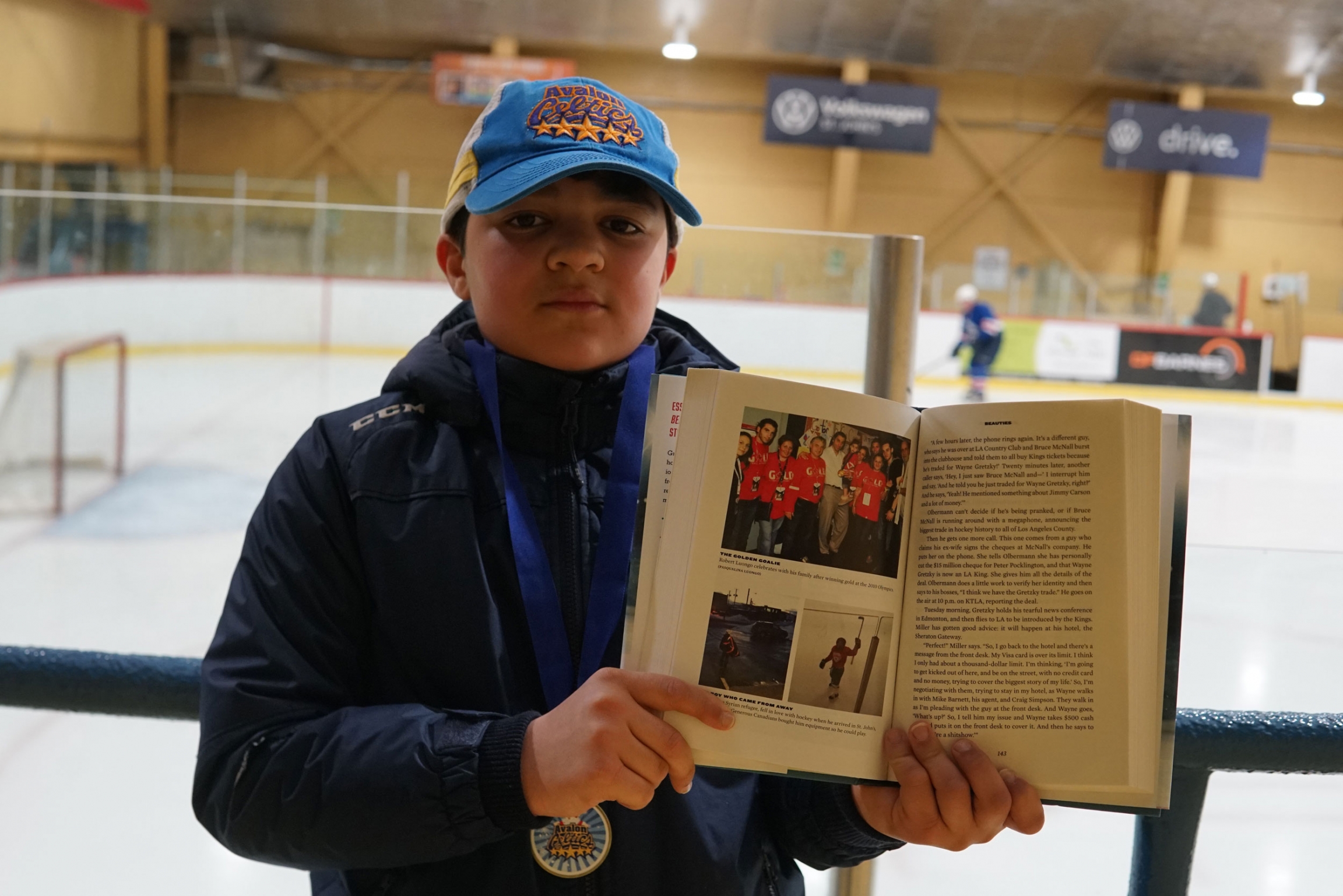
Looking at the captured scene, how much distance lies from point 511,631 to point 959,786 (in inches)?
13.5

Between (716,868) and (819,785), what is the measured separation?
0.35ft

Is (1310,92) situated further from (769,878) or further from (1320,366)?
(769,878)

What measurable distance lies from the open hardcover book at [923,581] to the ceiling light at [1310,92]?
1499 centimetres

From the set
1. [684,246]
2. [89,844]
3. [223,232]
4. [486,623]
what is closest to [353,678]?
[486,623]

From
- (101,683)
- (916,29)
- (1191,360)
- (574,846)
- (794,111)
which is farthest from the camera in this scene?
(794,111)

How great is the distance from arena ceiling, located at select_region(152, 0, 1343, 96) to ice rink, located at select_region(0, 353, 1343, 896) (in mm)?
8626

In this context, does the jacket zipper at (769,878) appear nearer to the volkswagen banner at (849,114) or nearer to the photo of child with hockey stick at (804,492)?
the photo of child with hockey stick at (804,492)

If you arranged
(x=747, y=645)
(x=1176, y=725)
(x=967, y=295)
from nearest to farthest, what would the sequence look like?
(x=747, y=645)
(x=1176, y=725)
(x=967, y=295)

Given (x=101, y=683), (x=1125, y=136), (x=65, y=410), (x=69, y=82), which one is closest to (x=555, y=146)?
(x=101, y=683)

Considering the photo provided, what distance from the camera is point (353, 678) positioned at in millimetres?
857

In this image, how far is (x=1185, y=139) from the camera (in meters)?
14.1

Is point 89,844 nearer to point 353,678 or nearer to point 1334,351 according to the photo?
point 353,678

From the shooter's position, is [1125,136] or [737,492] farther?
[1125,136]

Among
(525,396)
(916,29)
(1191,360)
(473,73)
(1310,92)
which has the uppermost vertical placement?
(916,29)
